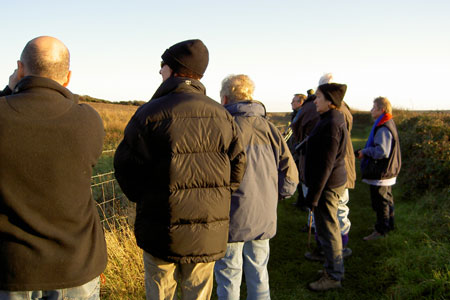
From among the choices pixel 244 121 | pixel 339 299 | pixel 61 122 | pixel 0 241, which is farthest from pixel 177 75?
pixel 339 299

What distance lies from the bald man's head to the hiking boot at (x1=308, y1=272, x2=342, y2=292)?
3.15m

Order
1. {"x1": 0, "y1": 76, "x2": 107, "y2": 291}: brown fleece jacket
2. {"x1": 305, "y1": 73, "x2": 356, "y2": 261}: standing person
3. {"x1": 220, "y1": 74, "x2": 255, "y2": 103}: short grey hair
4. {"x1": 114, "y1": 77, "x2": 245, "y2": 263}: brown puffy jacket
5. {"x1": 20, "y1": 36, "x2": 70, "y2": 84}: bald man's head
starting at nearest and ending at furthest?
{"x1": 0, "y1": 76, "x2": 107, "y2": 291}: brown fleece jacket, {"x1": 20, "y1": 36, "x2": 70, "y2": 84}: bald man's head, {"x1": 114, "y1": 77, "x2": 245, "y2": 263}: brown puffy jacket, {"x1": 220, "y1": 74, "x2": 255, "y2": 103}: short grey hair, {"x1": 305, "y1": 73, "x2": 356, "y2": 261}: standing person

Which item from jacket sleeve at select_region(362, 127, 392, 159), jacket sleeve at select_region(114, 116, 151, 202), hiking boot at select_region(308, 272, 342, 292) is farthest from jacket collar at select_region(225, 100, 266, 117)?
jacket sleeve at select_region(362, 127, 392, 159)

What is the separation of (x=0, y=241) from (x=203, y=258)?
101 centimetres

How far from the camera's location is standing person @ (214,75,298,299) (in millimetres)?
2545

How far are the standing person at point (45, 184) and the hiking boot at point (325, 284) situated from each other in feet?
8.57

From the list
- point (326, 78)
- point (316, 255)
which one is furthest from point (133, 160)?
point (316, 255)

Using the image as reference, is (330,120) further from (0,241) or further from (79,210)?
(0,241)

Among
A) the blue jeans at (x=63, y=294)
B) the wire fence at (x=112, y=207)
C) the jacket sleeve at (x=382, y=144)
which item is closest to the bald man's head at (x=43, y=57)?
the blue jeans at (x=63, y=294)

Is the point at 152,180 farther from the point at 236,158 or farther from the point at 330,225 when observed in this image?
the point at 330,225

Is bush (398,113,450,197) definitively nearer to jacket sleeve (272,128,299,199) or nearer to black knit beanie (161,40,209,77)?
jacket sleeve (272,128,299,199)

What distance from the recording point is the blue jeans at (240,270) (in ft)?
8.39

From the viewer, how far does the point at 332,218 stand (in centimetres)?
358

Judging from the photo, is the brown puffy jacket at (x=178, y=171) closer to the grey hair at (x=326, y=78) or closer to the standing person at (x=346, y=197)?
the standing person at (x=346, y=197)
